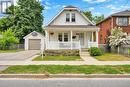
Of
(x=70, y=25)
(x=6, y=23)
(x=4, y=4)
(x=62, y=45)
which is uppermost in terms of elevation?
(x=4, y=4)

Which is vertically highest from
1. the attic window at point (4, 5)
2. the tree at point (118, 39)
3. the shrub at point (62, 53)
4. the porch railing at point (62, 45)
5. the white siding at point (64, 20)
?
the attic window at point (4, 5)

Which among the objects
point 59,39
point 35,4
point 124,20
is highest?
point 35,4

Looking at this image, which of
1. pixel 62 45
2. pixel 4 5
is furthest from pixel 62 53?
pixel 4 5

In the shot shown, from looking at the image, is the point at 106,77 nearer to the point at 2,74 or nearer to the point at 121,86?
the point at 121,86

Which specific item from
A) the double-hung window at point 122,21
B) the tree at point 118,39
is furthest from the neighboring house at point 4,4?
the tree at point 118,39

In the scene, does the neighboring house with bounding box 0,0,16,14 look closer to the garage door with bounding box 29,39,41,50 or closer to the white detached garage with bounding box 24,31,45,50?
the white detached garage with bounding box 24,31,45,50

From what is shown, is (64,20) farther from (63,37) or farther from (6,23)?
(6,23)

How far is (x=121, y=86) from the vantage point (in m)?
10.0

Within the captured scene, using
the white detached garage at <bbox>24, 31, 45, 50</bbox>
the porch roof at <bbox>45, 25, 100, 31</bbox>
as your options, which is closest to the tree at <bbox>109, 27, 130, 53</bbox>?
the porch roof at <bbox>45, 25, 100, 31</bbox>

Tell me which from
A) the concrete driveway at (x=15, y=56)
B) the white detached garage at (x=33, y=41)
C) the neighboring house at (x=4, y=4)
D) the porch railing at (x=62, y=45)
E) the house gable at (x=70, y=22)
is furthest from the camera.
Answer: the neighboring house at (x=4, y=4)

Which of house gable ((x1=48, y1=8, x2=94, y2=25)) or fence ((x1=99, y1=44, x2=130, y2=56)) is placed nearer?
fence ((x1=99, y1=44, x2=130, y2=56))

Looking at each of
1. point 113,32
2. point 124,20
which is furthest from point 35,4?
point 113,32

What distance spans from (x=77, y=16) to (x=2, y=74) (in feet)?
74.9

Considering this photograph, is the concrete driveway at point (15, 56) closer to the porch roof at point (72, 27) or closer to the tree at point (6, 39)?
the porch roof at point (72, 27)
